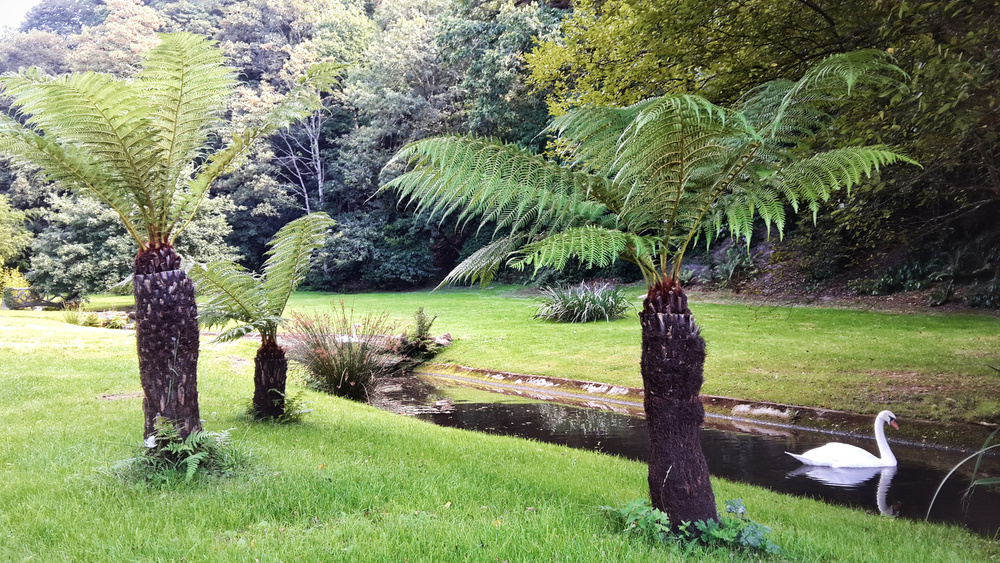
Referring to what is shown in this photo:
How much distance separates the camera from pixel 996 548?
354cm

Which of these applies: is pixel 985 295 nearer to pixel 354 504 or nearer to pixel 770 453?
pixel 770 453

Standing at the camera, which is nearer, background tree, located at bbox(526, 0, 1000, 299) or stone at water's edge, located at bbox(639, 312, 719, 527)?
stone at water's edge, located at bbox(639, 312, 719, 527)

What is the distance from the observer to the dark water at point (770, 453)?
4.75 m

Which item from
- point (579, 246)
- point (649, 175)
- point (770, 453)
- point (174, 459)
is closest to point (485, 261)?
point (579, 246)

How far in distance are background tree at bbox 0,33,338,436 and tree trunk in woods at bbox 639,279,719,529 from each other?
9.53 ft

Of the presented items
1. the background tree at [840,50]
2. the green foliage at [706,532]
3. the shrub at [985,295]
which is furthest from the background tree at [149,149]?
the shrub at [985,295]

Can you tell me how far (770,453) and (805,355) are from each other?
387 cm

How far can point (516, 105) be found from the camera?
81.1ft

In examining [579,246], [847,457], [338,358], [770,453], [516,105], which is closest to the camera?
[579,246]

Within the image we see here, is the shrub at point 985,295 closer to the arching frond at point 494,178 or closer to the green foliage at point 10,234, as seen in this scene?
the arching frond at point 494,178

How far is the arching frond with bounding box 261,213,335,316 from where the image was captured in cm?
563

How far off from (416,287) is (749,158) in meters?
30.9

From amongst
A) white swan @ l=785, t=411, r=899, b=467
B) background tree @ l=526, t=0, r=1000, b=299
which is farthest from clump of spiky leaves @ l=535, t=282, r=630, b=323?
white swan @ l=785, t=411, r=899, b=467

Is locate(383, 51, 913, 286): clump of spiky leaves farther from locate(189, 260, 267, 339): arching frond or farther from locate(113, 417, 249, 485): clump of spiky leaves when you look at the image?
locate(189, 260, 267, 339): arching frond
